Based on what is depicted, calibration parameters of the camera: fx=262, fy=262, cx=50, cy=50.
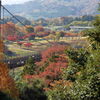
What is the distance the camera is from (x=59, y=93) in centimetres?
816

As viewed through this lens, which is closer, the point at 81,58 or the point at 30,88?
the point at 81,58

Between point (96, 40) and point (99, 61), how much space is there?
1.25 m

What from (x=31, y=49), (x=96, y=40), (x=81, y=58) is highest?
(x=96, y=40)

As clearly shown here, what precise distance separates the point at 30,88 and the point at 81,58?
11.7 meters

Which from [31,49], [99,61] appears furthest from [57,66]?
[31,49]

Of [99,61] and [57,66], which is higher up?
[99,61]

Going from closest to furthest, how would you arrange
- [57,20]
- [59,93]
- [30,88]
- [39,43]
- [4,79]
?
[59,93] < [4,79] < [30,88] < [39,43] < [57,20]

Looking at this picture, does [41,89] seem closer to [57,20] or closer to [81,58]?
[81,58]

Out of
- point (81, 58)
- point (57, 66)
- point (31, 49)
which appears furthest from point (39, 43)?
point (81, 58)

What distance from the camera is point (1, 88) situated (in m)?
17.2

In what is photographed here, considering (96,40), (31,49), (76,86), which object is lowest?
(31,49)

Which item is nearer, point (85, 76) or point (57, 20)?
point (85, 76)

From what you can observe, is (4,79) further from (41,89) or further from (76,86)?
(76,86)

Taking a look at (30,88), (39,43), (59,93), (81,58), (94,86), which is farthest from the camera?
(39,43)
